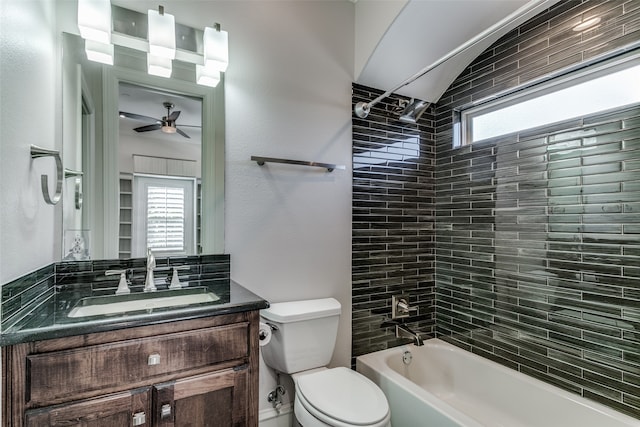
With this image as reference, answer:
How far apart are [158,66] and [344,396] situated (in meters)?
1.84

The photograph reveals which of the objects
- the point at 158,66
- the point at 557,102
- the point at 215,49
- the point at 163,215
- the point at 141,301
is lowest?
the point at 141,301

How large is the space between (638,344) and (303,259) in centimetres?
168

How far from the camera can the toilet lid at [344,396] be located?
1331mm

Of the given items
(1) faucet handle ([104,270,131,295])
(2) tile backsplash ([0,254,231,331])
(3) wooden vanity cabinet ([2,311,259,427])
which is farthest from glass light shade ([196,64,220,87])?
(3) wooden vanity cabinet ([2,311,259,427])

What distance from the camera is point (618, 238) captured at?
153cm

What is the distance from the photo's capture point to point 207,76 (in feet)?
5.44

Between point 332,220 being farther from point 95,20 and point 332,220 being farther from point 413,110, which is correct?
point 95,20

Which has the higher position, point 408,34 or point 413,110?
point 408,34

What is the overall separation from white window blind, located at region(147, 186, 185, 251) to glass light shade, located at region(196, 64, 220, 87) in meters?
0.58

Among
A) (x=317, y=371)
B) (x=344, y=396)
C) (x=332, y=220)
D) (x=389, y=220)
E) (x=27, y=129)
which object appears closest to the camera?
(x=27, y=129)

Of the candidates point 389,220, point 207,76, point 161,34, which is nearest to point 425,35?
point 389,220

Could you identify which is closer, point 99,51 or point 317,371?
point 99,51

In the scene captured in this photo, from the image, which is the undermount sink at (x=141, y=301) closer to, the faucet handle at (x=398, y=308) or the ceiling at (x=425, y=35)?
the faucet handle at (x=398, y=308)

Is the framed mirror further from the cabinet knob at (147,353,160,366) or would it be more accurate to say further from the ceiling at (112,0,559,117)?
the cabinet knob at (147,353,160,366)
